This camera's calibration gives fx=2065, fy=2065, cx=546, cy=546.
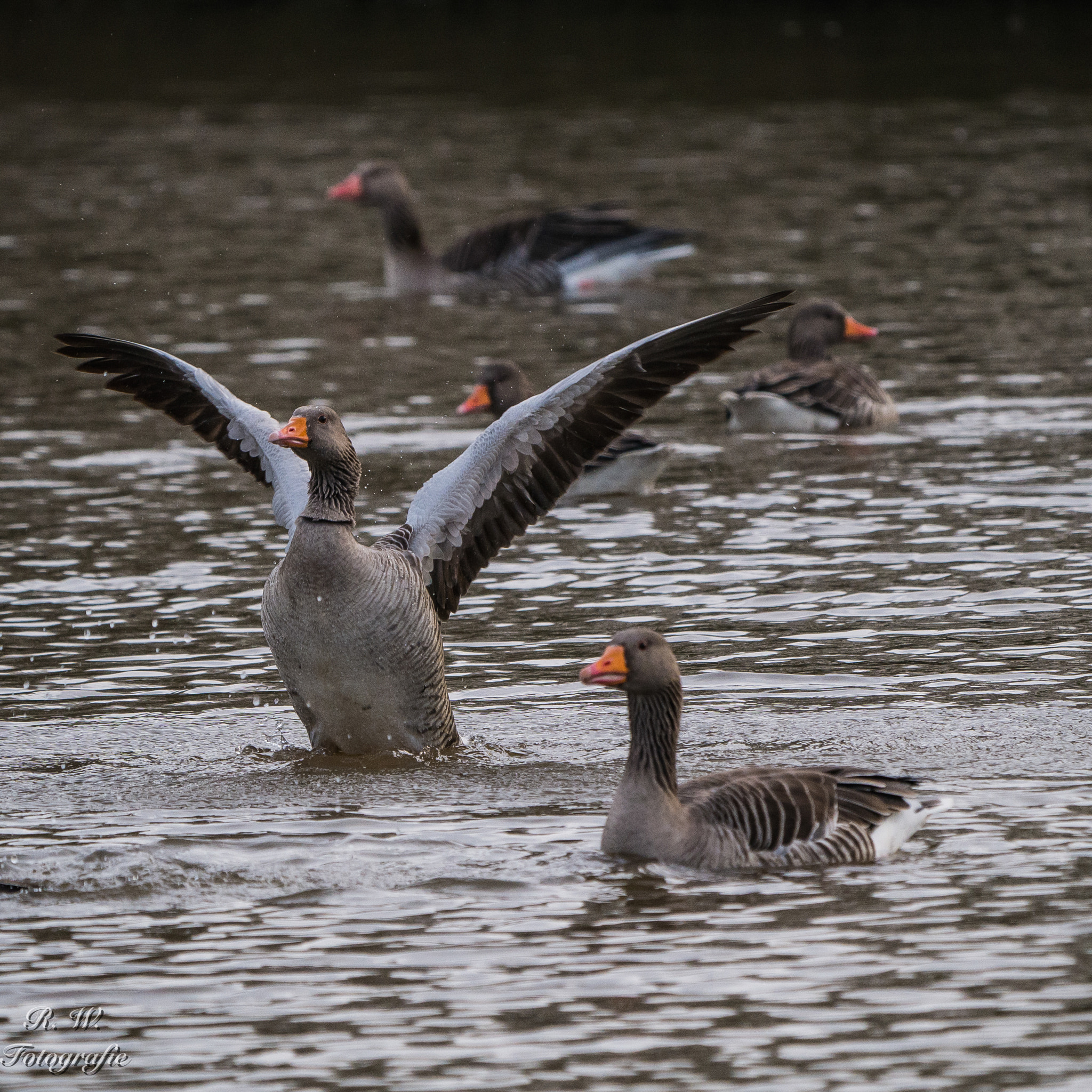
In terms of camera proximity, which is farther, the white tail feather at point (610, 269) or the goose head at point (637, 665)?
the white tail feather at point (610, 269)

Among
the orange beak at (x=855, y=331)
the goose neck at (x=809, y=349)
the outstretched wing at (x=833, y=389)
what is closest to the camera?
the outstretched wing at (x=833, y=389)

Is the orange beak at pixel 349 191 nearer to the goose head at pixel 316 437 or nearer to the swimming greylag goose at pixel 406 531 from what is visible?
the swimming greylag goose at pixel 406 531

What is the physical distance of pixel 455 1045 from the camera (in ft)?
19.5

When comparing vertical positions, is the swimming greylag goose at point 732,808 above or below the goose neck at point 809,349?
below

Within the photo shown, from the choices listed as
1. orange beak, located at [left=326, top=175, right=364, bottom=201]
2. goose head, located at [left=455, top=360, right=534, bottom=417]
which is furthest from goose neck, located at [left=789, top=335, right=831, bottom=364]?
orange beak, located at [left=326, top=175, right=364, bottom=201]

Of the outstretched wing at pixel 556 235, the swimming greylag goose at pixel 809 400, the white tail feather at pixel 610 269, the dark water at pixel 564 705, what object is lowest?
the dark water at pixel 564 705

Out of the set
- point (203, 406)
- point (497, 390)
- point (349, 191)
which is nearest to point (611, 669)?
point (203, 406)

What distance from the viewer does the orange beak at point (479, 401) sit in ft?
47.1

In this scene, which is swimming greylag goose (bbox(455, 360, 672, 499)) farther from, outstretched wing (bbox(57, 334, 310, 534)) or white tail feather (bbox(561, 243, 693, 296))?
white tail feather (bbox(561, 243, 693, 296))

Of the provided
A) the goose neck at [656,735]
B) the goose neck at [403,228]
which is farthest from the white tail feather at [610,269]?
the goose neck at [656,735]

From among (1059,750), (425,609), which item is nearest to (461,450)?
(425,609)

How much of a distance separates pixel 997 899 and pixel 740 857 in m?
0.93

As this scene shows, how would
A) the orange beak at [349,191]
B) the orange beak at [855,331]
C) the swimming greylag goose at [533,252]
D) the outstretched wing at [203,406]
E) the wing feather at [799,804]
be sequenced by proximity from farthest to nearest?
1. the orange beak at [349,191]
2. the swimming greylag goose at [533,252]
3. the orange beak at [855,331]
4. the outstretched wing at [203,406]
5. the wing feather at [799,804]

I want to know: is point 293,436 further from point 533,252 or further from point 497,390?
point 533,252
